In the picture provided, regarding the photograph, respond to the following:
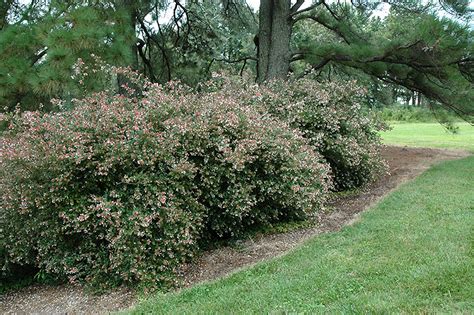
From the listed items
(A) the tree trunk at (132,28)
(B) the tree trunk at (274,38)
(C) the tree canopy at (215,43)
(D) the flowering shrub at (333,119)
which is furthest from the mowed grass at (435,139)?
(A) the tree trunk at (132,28)

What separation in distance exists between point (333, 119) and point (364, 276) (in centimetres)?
434

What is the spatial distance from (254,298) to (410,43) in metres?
7.01

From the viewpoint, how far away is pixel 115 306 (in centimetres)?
434

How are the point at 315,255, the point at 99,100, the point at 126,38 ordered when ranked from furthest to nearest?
the point at 126,38 < the point at 99,100 < the point at 315,255

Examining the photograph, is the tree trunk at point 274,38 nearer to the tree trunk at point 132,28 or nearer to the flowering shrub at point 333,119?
the flowering shrub at point 333,119

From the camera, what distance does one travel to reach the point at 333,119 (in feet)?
25.5

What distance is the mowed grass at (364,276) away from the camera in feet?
10.8

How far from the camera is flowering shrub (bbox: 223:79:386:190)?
762 centimetres

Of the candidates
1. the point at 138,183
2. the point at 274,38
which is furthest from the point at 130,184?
the point at 274,38

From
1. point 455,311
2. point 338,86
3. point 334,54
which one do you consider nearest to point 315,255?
point 455,311

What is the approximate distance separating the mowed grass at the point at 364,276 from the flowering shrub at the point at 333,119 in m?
2.26

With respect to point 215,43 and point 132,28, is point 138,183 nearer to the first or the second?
point 132,28

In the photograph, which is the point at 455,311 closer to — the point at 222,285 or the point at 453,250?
the point at 453,250

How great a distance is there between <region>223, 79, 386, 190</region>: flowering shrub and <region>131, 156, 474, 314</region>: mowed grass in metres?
2.26
